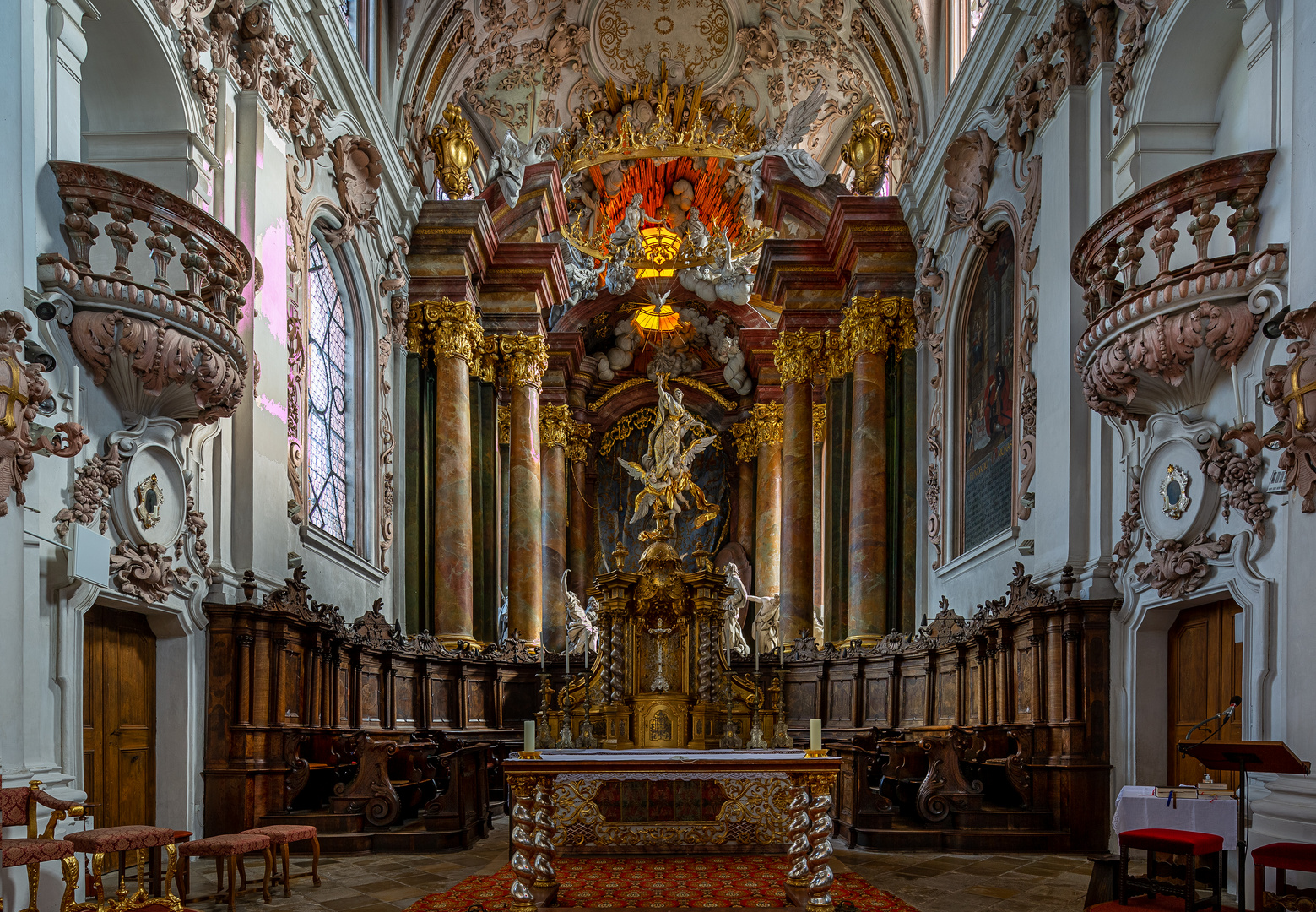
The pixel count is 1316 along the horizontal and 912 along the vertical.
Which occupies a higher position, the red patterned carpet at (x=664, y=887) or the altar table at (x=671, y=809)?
the altar table at (x=671, y=809)

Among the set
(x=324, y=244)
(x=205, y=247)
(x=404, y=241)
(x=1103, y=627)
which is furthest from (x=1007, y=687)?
(x=404, y=241)

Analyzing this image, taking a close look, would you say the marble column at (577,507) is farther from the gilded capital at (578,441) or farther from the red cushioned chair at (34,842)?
the red cushioned chair at (34,842)

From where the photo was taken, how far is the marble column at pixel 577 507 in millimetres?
25172

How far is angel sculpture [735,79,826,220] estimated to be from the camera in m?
20.8

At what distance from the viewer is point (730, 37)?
21.6 metres

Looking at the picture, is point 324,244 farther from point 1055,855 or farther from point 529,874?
point 1055,855

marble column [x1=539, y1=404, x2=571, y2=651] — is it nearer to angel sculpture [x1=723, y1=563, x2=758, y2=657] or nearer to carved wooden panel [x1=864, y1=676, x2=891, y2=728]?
angel sculpture [x1=723, y1=563, x2=758, y2=657]

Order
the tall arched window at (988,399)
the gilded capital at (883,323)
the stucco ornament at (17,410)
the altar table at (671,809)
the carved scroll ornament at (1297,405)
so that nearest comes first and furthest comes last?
1. the carved scroll ornament at (1297,405)
2. the stucco ornament at (17,410)
3. the altar table at (671,809)
4. the tall arched window at (988,399)
5. the gilded capital at (883,323)

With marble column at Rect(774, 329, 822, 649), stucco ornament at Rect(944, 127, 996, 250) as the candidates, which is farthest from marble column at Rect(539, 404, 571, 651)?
stucco ornament at Rect(944, 127, 996, 250)

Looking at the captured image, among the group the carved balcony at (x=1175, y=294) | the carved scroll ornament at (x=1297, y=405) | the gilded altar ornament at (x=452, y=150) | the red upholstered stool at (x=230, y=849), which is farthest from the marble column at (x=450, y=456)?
the carved scroll ornament at (x=1297, y=405)

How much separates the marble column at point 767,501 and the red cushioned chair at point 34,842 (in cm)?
1742

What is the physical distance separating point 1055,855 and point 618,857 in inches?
147

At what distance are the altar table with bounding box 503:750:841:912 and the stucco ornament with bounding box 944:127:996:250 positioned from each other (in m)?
7.93

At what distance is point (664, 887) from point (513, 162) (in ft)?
48.3
